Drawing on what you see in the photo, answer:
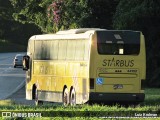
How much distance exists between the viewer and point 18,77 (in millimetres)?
52250

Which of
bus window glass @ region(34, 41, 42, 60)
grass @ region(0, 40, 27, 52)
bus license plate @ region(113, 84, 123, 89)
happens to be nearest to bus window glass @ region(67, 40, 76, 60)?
bus license plate @ region(113, 84, 123, 89)

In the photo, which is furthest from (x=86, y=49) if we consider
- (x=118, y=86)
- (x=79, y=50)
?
(x=118, y=86)

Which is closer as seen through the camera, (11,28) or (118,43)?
(118,43)

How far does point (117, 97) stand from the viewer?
2342cm

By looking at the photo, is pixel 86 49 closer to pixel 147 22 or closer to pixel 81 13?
pixel 147 22

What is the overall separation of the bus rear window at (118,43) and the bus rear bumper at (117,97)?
1.49m

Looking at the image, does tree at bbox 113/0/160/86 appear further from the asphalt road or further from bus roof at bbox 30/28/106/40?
bus roof at bbox 30/28/106/40

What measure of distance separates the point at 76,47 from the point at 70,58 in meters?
0.62

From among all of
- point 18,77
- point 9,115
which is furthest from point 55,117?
point 18,77

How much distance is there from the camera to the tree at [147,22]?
121 feet

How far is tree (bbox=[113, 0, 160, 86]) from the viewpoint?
36.8 meters

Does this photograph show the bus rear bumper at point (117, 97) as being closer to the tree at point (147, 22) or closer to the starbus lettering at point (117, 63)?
the starbus lettering at point (117, 63)

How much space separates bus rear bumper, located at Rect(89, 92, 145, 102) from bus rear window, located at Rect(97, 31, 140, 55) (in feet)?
4.90

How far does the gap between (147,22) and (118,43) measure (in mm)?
15201
